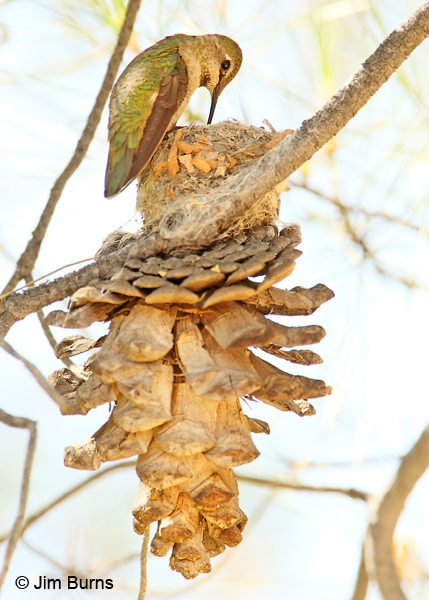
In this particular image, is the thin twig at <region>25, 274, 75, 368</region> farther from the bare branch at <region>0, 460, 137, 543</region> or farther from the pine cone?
the bare branch at <region>0, 460, 137, 543</region>

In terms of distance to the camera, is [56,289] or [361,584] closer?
[56,289]

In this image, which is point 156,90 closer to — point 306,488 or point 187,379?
point 187,379

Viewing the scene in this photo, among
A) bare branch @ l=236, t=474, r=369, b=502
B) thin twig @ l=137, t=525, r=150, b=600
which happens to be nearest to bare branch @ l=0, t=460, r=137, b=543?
bare branch @ l=236, t=474, r=369, b=502

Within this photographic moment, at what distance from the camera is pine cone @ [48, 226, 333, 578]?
0.60 meters

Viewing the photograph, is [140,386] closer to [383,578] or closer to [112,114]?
[112,114]

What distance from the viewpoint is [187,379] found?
60cm

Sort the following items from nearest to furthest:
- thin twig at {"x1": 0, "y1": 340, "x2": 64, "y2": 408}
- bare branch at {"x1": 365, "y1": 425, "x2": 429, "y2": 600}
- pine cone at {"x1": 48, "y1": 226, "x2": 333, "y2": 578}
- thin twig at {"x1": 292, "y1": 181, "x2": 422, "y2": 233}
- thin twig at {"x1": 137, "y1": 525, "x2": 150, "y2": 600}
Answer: thin twig at {"x1": 0, "y1": 340, "x2": 64, "y2": 408}
pine cone at {"x1": 48, "y1": 226, "x2": 333, "y2": 578}
thin twig at {"x1": 137, "y1": 525, "x2": 150, "y2": 600}
bare branch at {"x1": 365, "y1": 425, "x2": 429, "y2": 600}
thin twig at {"x1": 292, "y1": 181, "x2": 422, "y2": 233}

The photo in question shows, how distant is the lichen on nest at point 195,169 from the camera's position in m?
0.85

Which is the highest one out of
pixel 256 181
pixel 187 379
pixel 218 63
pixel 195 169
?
pixel 218 63

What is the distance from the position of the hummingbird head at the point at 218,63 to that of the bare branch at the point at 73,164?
1.01ft

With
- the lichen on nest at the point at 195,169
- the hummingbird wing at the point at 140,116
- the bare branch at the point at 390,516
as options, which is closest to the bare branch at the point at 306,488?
the bare branch at the point at 390,516

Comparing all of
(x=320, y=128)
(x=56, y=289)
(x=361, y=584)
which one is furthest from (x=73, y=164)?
(x=361, y=584)

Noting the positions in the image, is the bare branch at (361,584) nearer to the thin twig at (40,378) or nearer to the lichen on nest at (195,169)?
the lichen on nest at (195,169)

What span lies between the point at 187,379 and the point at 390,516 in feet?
2.00
